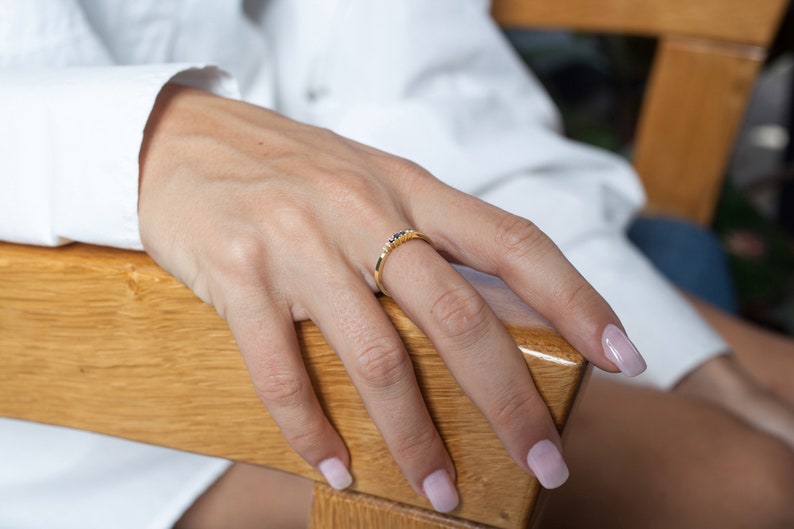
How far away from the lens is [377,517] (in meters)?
0.36

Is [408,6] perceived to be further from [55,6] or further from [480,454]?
[480,454]

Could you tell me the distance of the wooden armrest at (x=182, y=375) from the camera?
12.8 inches

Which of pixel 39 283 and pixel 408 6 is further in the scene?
pixel 408 6

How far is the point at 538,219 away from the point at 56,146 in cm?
41

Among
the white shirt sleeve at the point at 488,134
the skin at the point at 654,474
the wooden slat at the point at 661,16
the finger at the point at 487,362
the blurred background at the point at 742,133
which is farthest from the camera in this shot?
the blurred background at the point at 742,133

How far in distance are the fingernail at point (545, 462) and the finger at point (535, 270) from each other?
4cm

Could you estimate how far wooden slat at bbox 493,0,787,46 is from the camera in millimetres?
881

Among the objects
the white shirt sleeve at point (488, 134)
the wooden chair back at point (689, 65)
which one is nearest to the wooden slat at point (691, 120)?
the wooden chair back at point (689, 65)

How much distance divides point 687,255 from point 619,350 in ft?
2.04

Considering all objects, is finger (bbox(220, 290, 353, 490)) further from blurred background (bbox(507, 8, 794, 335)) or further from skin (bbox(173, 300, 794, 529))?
blurred background (bbox(507, 8, 794, 335))

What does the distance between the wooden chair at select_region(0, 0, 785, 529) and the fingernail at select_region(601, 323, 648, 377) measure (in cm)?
2

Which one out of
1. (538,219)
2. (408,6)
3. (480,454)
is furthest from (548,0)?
(480,454)

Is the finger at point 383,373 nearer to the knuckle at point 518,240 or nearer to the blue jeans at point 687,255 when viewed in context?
the knuckle at point 518,240

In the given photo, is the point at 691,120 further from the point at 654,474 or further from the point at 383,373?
the point at 383,373
